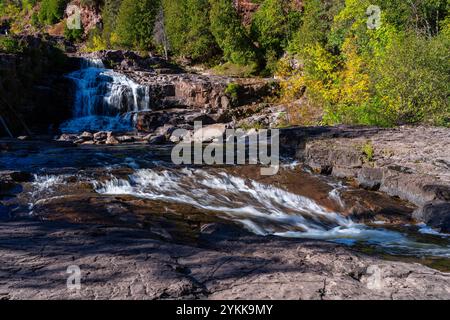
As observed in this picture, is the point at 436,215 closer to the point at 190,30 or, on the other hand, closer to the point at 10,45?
the point at 10,45

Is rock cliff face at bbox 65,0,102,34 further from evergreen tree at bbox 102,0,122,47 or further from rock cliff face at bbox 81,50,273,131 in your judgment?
rock cliff face at bbox 81,50,273,131

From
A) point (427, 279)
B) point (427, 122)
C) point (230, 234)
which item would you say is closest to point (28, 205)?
point (230, 234)

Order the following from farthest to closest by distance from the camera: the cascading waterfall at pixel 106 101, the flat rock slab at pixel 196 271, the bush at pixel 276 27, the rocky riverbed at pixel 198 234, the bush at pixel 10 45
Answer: the bush at pixel 276 27, the cascading waterfall at pixel 106 101, the bush at pixel 10 45, the rocky riverbed at pixel 198 234, the flat rock slab at pixel 196 271

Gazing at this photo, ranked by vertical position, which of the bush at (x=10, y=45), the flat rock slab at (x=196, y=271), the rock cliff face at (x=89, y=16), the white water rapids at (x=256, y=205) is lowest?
the white water rapids at (x=256, y=205)

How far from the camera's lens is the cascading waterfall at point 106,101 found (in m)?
24.0

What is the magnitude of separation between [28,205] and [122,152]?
22.5 ft

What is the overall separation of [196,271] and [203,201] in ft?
17.3

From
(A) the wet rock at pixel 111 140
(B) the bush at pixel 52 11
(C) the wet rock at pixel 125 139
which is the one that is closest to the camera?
(A) the wet rock at pixel 111 140

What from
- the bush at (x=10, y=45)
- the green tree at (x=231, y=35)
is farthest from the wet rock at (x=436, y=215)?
the green tree at (x=231, y=35)

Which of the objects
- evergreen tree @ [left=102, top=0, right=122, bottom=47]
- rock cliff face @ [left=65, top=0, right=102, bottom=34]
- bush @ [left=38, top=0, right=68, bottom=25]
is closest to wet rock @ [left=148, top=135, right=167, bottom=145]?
evergreen tree @ [left=102, top=0, right=122, bottom=47]

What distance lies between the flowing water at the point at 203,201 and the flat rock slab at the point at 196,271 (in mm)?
1436

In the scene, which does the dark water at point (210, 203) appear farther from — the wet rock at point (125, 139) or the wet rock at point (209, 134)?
the wet rock at point (209, 134)
